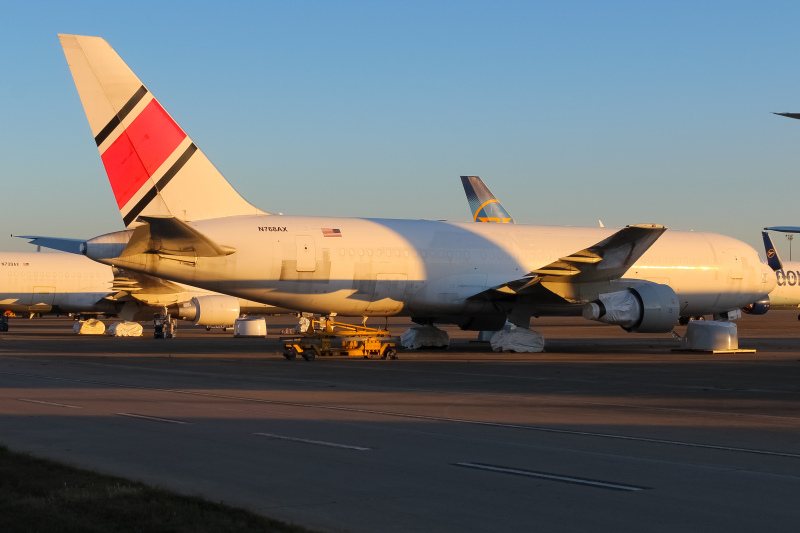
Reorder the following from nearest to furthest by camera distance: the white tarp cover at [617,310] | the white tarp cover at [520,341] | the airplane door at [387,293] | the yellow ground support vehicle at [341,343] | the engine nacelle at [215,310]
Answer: the yellow ground support vehicle at [341,343] < the airplane door at [387,293] < the white tarp cover at [617,310] < the white tarp cover at [520,341] < the engine nacelle at [215,310]

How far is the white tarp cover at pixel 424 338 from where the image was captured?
33562 mm

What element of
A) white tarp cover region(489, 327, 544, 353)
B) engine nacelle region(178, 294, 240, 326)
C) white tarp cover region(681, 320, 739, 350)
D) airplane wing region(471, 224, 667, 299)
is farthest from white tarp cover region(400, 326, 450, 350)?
engine nacelle region(178, 294, 240, 326)

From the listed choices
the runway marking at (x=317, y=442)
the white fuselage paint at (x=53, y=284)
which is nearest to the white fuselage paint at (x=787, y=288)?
the white fuselage paint at (x=53, y=284)

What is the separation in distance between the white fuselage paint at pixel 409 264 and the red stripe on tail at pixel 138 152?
167 centimetres

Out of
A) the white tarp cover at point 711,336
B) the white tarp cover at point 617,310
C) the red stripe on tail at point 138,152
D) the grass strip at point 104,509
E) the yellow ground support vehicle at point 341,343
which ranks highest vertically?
A: the red stripe on tail at point 138,152

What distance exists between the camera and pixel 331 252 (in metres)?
27.5

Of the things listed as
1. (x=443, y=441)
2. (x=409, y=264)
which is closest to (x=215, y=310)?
(x=409, y=264)

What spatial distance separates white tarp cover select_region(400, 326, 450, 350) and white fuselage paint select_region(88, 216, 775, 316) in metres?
3.10

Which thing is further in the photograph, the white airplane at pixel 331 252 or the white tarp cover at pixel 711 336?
the white tarp cover at pixel 711 336

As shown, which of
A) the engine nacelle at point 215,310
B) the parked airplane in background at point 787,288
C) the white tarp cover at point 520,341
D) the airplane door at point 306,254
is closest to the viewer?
the airplane door at point 306,254

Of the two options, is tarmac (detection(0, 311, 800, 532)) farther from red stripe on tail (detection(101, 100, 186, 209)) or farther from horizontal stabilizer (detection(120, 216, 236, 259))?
red stripe on tail (detection(101, 100, 186, 209))

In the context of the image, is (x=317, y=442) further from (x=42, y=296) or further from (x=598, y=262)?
(x=42, y=296)

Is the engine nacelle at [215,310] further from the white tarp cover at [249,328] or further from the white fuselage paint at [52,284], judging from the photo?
the white fuselage paint at [52,284]

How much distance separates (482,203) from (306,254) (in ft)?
117
